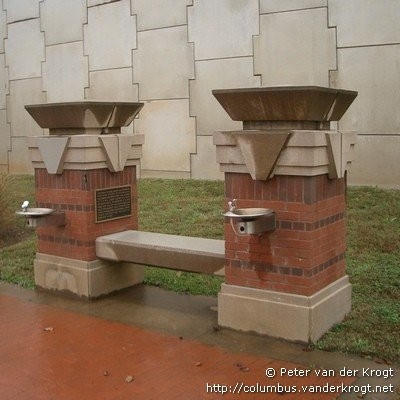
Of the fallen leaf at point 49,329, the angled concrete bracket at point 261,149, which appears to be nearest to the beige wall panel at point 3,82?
the fallen leaf at point 49,329

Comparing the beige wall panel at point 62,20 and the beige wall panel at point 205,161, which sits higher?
the beige wall panel at point 62,20

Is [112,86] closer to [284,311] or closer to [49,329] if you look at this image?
[49,329]

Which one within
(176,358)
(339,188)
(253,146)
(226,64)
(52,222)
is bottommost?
(176,358)

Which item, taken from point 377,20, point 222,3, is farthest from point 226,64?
point 377,20

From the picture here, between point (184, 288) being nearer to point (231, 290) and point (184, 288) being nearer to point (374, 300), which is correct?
point (231, 290)

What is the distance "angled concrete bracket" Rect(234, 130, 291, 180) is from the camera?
4.90 m

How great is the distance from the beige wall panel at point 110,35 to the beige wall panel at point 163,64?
30cm

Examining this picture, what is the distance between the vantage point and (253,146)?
504 centimetres

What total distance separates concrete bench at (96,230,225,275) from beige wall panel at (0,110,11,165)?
404 inches

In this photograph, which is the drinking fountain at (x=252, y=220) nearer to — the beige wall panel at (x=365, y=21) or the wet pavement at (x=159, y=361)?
the wet pavement at (x=159, y=361)

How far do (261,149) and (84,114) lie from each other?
2235mm

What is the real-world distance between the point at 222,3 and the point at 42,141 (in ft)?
20.1

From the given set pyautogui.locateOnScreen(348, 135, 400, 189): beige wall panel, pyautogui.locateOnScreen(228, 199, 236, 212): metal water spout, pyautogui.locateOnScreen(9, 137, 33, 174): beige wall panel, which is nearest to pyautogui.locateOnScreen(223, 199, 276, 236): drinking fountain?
pyautogui.locateOnScreen(228, 199, 236, 212): metal water spout

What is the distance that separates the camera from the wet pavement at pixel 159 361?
13.9ft
